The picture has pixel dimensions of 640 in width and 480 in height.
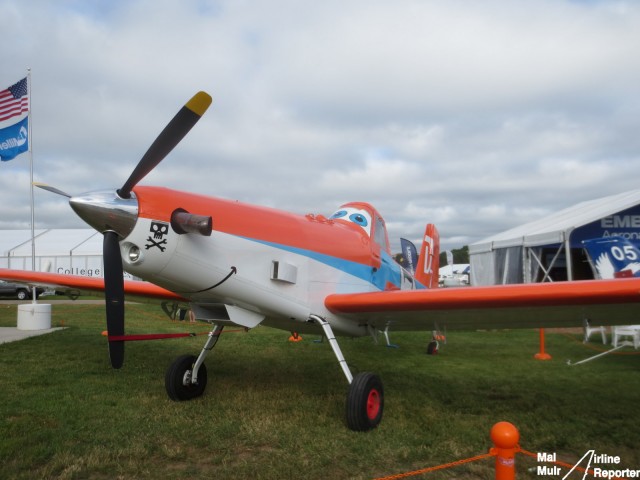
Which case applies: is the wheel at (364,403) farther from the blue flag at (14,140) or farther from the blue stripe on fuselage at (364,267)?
the blue flag at (14,140)

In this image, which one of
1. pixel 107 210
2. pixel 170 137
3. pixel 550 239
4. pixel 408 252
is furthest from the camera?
pixel 408 252

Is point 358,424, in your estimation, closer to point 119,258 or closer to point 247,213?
point 247,213

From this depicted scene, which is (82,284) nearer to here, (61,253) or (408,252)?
(408,252)

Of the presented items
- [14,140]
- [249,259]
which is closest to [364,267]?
[249,259]

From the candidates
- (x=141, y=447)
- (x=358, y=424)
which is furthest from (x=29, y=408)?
(x=358, y=424)

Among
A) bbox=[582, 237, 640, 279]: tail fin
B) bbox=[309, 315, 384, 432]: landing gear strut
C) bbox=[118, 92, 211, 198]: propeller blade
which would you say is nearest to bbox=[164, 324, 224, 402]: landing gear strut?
bbox=[309, 315, 384, 432]: landing gear strut

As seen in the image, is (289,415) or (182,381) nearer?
(289,415)

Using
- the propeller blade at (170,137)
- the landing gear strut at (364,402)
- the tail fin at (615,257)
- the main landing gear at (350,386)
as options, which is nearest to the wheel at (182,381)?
the main landing gear at (350,386)

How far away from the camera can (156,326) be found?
542 inches

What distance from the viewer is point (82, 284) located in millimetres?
6648

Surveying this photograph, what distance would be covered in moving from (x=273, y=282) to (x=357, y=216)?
6.32 ft

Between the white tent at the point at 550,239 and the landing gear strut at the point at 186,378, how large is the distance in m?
10.9

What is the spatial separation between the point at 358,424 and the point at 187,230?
2.33 metres

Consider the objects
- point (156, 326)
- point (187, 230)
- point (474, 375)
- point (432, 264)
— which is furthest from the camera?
point (156, 326)
